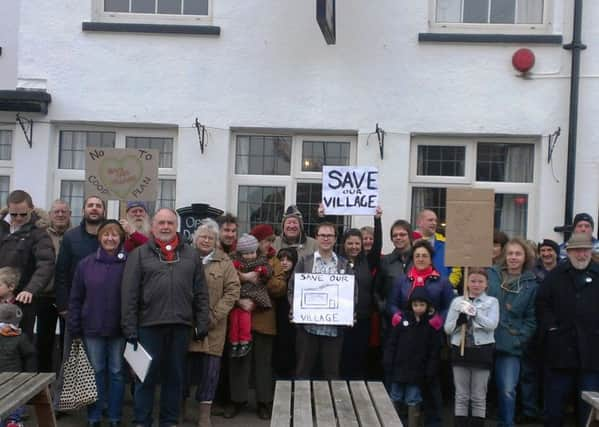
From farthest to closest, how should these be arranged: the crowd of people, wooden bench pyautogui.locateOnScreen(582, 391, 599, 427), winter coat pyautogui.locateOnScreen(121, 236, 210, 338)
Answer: the crowd of people → winter coat pyautogui.locateOnScreen(121, 236, 210, 338) → wooden bench pyautogui.locateOnScreen(582, 391, 599, 427)

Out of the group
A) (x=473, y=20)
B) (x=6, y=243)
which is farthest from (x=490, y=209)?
(x=6, y=243)

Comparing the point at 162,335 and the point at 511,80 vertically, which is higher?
the point at 511,80

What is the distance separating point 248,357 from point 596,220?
433 cm

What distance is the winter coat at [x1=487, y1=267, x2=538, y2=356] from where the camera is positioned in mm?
6738

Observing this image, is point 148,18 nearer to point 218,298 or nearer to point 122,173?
point 122,173

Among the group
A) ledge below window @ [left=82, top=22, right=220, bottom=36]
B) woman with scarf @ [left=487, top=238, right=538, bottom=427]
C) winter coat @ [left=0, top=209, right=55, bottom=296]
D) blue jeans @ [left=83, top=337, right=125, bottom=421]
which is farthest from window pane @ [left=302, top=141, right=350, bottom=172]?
blue jeans @ [left=83, top=337, right=125, bottom=421]

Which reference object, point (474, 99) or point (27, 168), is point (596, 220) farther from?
point (27, 168)

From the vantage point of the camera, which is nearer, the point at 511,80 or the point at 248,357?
the point at 248,357

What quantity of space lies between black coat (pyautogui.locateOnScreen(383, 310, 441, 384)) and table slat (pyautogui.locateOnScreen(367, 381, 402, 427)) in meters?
1.10

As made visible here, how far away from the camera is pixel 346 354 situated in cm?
751

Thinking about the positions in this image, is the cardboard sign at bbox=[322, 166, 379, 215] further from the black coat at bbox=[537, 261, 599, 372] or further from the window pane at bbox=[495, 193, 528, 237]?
the window pane at bbox=[495, 193, 528, 237]

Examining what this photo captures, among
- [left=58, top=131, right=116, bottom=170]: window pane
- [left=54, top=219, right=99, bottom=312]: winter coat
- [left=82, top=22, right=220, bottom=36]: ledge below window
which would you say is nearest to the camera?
[left=54, top=219, right=99, bottom=312]: winter coat

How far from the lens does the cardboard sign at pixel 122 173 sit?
7.54m

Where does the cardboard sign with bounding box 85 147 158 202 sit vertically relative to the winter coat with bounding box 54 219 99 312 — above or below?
above
